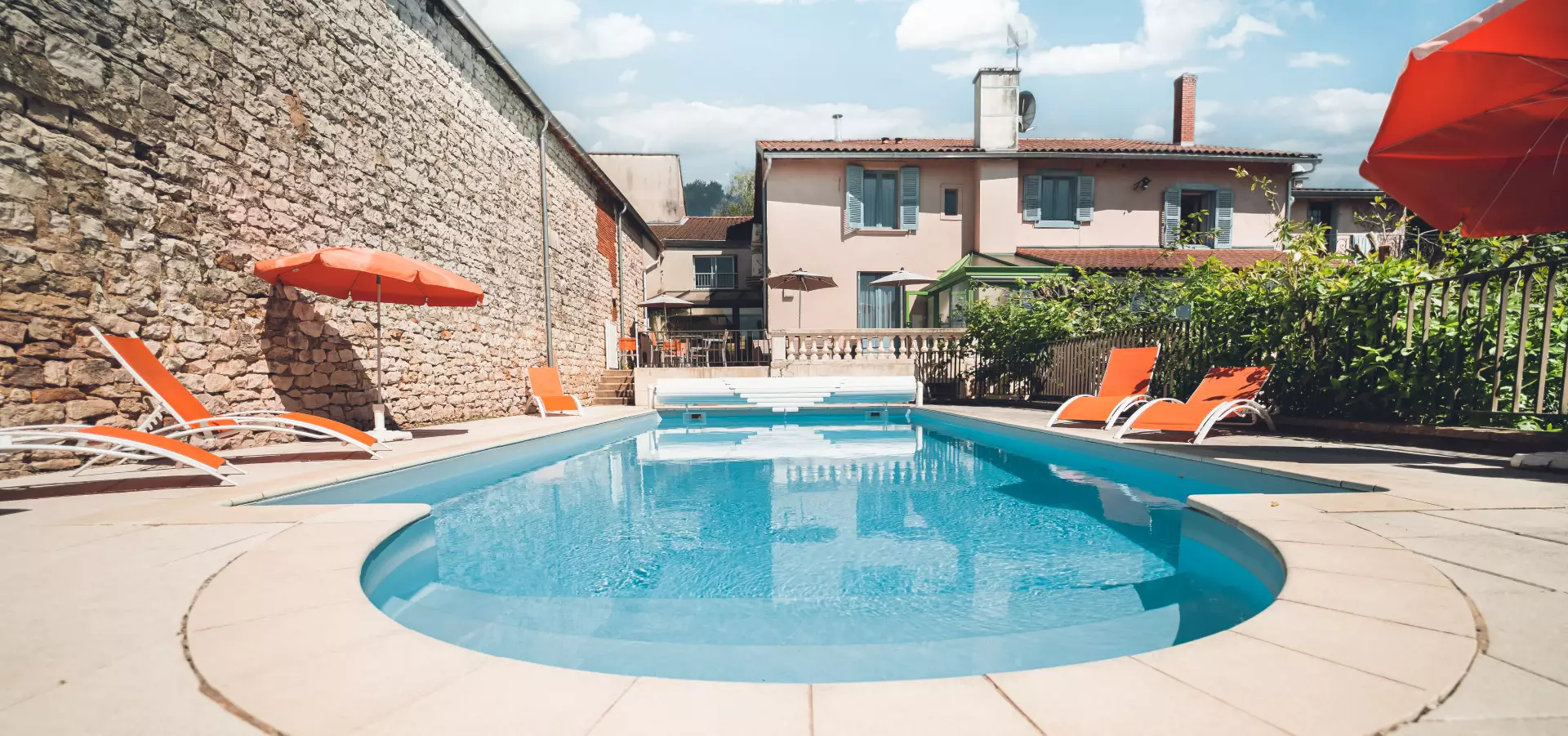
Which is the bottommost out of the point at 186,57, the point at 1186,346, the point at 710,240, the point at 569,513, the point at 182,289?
A: the point at 569,513

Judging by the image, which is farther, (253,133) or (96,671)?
(253,133)

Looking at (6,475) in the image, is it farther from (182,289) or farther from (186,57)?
(186,57)

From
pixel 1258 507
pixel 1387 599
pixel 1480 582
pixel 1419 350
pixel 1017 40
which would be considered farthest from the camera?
pixel 1017 40

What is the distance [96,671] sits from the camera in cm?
148

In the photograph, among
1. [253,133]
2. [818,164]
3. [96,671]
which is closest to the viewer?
[96,671]

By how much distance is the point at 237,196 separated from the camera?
5.55m

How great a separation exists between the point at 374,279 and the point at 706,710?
258 inches

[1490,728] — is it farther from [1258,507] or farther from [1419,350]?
[1419,350]

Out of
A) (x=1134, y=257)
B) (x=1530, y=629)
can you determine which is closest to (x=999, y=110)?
(x=1134, y=257)

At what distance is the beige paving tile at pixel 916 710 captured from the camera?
3.91 ft

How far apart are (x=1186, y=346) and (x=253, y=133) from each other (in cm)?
1002

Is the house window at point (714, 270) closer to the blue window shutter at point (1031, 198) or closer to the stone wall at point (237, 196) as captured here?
the blue window shutter at point (1031, 198)

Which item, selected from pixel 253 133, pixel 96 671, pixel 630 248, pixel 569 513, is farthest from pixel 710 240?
pixel 96 671

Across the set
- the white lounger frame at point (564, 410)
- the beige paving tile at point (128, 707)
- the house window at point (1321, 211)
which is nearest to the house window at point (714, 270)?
the white lounger frame at point (564, 410)
